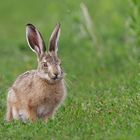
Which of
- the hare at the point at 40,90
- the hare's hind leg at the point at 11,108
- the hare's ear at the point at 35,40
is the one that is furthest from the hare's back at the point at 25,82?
the hare's ear at the point at 35,40

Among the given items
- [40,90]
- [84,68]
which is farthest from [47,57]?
[84,68]

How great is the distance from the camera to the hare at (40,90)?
10047mm

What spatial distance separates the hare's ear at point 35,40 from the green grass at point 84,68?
3.09ft

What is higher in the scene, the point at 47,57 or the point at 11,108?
the point at 47,57

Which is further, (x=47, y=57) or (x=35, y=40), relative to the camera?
(x=35, y=40)

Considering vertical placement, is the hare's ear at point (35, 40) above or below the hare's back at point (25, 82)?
above

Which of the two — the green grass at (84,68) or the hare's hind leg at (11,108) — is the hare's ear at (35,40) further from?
the green grass at (84,68)

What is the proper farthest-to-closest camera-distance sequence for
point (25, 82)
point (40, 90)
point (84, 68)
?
point (84, 68) < point (25, 82) < point (40, 90)

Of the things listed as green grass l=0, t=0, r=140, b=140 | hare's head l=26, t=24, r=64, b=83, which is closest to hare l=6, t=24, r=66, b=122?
hare's head l=26, t=24, r=64, b=83

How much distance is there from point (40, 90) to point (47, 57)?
457 millimetres

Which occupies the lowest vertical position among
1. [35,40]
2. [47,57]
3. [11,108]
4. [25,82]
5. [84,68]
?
[11,108]

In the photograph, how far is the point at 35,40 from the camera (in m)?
10.6

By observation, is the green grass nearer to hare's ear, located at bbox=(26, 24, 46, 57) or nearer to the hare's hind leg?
the hare's hind leg

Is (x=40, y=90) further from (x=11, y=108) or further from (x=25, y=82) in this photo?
(x=11, y=108)
